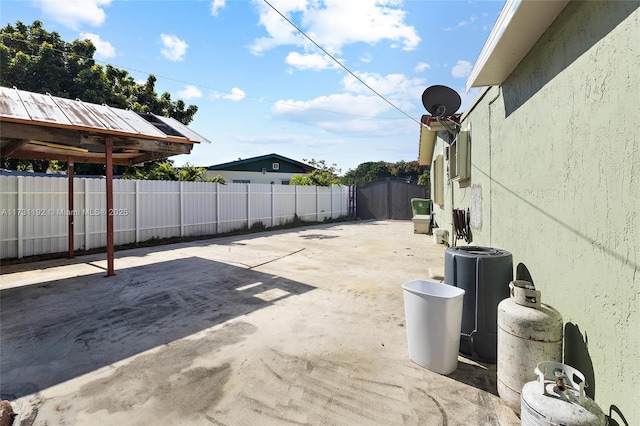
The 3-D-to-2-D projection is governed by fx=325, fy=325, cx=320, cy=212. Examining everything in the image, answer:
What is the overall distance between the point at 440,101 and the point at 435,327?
16.6 ft

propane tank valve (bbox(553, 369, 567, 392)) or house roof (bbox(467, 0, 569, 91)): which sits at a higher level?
house roof (bbox(467, 0, 569, 91))

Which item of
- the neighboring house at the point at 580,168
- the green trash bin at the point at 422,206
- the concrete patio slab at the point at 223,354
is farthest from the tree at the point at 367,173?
the neighboring house at the point at 580,168

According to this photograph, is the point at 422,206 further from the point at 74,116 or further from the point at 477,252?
the point at 74,116

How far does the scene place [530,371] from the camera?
7.62 feet

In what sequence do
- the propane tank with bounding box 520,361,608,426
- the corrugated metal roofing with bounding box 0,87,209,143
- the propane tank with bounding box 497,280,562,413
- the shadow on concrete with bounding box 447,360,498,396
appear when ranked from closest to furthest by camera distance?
the propane tank with bounding box 520,361,608,426 < the propane tank with bounding box 497,280,562,413 < the shadow on concrete with bounding box 447,360,498,396 < the corrugated metal roofing with bounding box 0,87,209,143

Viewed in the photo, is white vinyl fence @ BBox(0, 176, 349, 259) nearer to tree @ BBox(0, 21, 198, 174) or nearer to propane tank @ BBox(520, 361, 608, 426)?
tree @ BBox(0, 21, 198, 174)

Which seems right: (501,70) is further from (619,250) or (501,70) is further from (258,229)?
(258,229)

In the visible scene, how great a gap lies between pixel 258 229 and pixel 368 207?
29.3 feet

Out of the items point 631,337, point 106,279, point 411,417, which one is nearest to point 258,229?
point 106,279

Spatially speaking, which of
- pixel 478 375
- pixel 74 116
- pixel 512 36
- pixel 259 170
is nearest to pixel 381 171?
pixel 259 170

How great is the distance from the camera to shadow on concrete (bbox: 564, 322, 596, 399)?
211cm

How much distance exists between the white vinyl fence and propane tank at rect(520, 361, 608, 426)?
403 inches

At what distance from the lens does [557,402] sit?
1.79 metres

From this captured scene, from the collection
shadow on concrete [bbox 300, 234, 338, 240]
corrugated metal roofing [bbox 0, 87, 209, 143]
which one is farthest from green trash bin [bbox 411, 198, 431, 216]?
corrugated metal roofing [bbox 0, 87, 209, 143]
